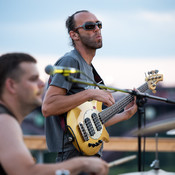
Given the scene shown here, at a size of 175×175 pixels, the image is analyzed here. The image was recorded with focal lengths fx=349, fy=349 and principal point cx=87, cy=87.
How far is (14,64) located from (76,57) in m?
1.33

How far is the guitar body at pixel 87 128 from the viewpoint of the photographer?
291cm

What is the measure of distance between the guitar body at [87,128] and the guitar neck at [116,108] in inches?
2.5

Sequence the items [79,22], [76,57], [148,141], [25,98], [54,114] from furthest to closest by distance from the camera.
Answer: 1. [148,141]
2. [79,22]
3. [76,57]
4. [54,114]
5. [25,98]

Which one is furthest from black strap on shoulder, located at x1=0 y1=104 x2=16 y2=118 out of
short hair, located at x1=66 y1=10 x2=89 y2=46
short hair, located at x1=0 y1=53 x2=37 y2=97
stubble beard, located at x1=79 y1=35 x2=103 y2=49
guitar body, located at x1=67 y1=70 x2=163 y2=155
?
short hair, located at x1=66 y1=10 x2=89 y2=46

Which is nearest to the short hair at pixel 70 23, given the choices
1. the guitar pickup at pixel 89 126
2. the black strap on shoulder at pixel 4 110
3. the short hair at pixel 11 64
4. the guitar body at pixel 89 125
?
the guitar body at pixel 89 125

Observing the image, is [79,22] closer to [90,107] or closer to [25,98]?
[90,107]

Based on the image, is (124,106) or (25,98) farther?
(124,106)

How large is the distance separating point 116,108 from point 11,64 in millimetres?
1736

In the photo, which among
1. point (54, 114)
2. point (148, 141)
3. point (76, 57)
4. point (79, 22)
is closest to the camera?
point (54, 114)

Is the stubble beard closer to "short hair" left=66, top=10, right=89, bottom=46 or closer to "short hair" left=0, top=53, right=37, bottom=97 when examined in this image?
"short hair" left=66, top=10, right=89, bottom=46

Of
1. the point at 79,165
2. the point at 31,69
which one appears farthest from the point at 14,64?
the point at 79,165

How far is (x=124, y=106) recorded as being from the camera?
3.46 m

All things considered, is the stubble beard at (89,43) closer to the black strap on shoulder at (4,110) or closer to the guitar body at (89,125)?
the guitar body at (89,125)

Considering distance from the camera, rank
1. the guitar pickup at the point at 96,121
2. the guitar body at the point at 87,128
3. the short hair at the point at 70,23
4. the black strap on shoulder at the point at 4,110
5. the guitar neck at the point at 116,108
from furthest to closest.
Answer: the short hair at the point at 70,23, the guitar neck at the point at 116,108, the guitar pickup at the point at 96,121, the guitar body at the point at 87,128, the black strap on shoulder at the point at 4,110
